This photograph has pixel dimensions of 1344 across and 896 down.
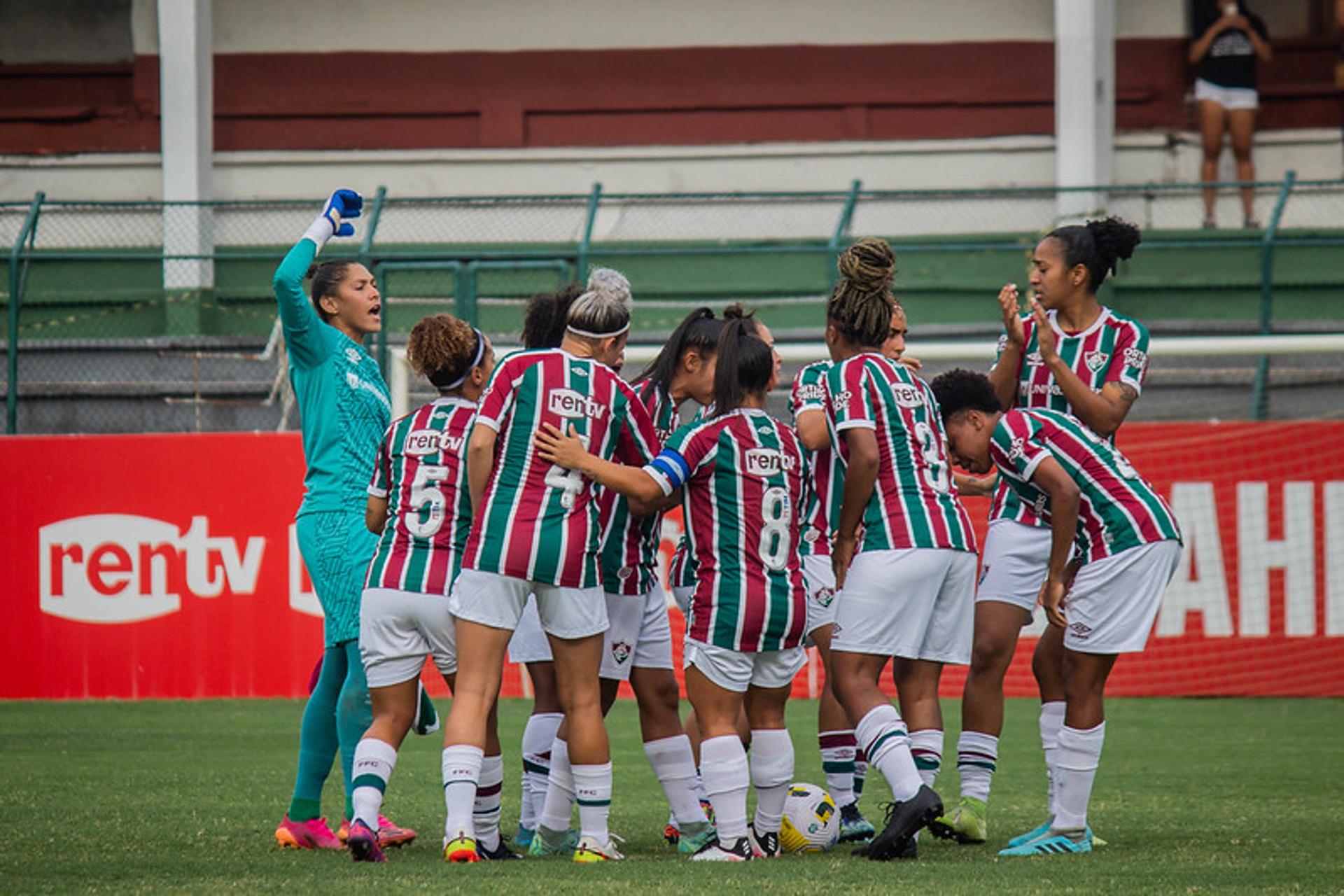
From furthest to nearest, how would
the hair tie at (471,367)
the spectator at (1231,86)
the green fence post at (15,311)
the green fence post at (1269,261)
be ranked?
the spectator at (1231,86)
the green fence post at (1269,261)
the green fence post at (15,311)
the hair tie at (471,367)

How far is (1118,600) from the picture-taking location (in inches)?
231

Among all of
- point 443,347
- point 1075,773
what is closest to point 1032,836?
point 1075,773

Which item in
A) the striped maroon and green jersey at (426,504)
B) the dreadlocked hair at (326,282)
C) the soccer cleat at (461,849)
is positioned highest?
the dreadlocked hair at (326,282)

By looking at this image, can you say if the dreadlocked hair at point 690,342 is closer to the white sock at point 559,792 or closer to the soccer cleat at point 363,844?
the white sock at point 559,792

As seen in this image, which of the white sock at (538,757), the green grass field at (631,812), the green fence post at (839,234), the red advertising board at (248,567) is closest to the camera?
the green grass field at (631,812)

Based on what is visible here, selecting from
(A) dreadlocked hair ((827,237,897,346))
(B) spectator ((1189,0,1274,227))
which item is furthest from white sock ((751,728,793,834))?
(B) spectator ((1189,0,1274,227))

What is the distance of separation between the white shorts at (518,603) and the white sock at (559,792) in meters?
0.48

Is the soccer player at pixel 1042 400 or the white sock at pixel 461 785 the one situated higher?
the soccer player at pixel 1042 400

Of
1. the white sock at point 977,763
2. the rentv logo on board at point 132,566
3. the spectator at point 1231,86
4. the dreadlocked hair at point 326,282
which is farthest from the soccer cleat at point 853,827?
the spectator at point 1231,86

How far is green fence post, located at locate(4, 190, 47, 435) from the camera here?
1266 centimetres

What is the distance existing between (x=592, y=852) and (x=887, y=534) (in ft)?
4.64

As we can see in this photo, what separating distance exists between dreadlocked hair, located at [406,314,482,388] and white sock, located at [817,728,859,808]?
1.82 metres

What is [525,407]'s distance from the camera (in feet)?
18.6

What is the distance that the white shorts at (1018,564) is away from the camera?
21.0ft
